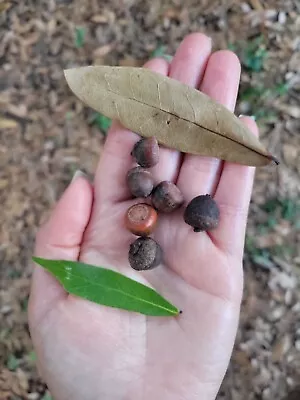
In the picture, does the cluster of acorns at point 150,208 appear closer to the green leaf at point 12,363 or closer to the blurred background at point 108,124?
the blurred background at point 108,124

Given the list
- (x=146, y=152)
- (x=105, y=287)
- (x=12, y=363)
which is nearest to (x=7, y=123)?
(x=12, y=363)

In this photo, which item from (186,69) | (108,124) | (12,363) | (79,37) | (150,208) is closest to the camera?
(150,208)

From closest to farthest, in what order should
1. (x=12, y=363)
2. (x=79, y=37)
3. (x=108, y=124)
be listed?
(x=12, y=363)
(x=108, y=124)
(x=79, y=37)

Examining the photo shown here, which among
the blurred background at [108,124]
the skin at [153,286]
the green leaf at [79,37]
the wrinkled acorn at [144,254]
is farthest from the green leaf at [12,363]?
the green leaf at [79,37]

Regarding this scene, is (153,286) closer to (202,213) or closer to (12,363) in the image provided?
(202,213)

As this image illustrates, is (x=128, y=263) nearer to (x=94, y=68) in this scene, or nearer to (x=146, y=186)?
(x=146, y=186)

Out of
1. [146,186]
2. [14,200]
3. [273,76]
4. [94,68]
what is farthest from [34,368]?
[273,76]

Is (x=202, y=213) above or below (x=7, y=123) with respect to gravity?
below
